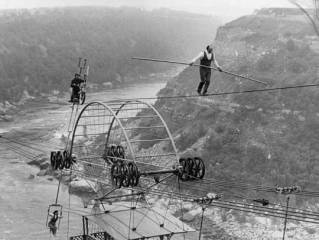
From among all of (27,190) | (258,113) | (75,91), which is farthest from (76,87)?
(258,113)

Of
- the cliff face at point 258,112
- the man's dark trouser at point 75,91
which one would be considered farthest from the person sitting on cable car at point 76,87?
the cliff face at point 258,112

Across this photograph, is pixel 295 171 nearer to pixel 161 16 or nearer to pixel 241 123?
pixel 241 123

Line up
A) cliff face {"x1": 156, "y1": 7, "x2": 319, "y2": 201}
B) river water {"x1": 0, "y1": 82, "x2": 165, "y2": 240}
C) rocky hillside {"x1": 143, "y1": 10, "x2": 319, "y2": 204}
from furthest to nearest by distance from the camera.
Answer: cliff face {"x1": 156, "y1": 7, "x2": 319, "y2": 201} < rocky hillside {"x1": 143, "y1": 10, "x2": 319, "y2": 204} < river water {"x1": 0, "y1": 82, "x2": 165, "y2": 240}

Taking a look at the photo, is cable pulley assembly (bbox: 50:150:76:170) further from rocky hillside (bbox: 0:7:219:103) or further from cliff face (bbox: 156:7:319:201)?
rocky hillside (bbox: 0:7:219:103)

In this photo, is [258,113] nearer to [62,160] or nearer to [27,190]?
[27,190]

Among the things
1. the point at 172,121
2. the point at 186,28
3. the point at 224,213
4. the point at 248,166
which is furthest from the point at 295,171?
the point at 186,28

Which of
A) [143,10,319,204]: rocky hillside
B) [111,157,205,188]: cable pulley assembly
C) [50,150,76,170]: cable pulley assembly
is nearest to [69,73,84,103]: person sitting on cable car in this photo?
[50,150,76,170]: cable pulley assembly
